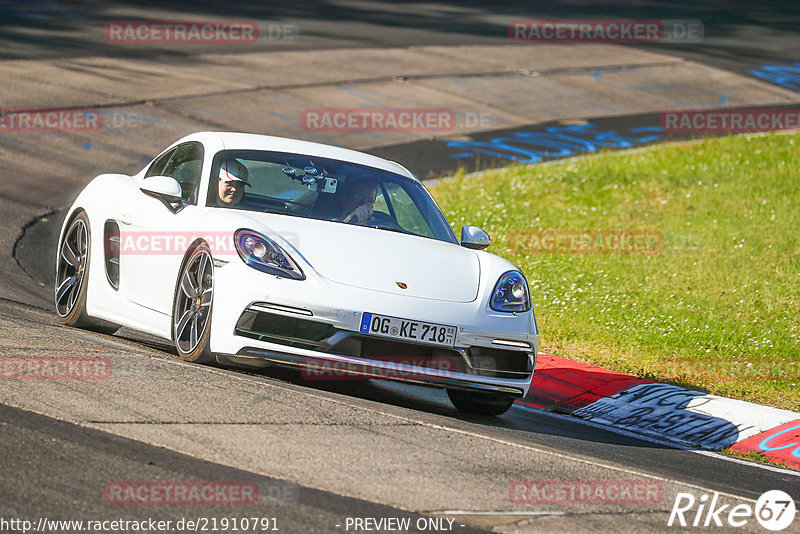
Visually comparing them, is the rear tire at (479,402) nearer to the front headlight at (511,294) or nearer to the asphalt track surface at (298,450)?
the asphalt track surface at (298,450)

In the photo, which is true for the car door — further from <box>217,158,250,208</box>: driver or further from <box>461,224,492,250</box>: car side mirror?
<box>461,224,492,250</box>: car side mirror

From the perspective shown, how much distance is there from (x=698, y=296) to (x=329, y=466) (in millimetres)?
7095

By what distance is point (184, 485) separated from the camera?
449 cm

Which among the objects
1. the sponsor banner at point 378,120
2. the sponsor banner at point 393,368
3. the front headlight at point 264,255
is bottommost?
the sponsor banner at point 393,368

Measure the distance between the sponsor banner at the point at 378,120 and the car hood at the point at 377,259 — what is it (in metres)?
12.1

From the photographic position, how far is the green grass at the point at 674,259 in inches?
382

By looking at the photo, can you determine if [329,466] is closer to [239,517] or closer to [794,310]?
[239,517]

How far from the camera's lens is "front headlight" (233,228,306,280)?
21.1ft

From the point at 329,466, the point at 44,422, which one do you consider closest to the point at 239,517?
the point at 329,466

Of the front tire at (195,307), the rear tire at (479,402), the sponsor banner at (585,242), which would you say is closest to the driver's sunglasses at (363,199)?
the front tire at (195,307)

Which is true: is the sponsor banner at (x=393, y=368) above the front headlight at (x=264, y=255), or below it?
below

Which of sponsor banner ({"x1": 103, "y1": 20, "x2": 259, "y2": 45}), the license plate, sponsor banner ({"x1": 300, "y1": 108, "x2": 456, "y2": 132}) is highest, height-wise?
sponsor banner ({"x1": 103, "y1": 20, "x2": 259, "y2": 45})

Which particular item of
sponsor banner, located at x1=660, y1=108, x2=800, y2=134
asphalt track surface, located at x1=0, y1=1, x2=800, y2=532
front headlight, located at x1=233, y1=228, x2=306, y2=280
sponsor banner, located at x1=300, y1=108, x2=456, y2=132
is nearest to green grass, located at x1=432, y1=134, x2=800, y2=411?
asphalt track surface, located at x1=0, y1=1, x2=800, y2=532

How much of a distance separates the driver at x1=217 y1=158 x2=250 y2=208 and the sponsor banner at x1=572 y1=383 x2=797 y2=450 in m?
2.93
